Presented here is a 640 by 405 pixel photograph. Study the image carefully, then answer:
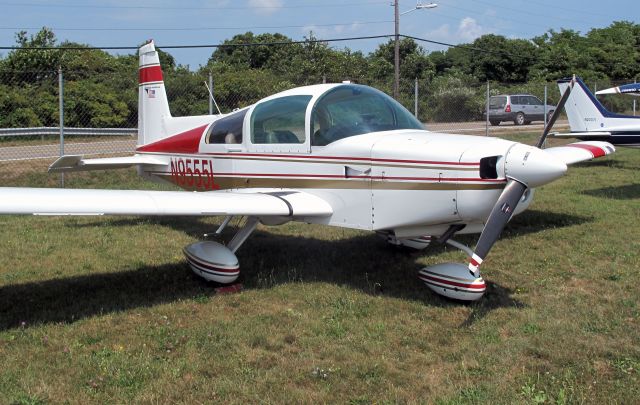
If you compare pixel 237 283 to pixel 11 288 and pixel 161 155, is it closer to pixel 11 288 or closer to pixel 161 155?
pixel 11 288

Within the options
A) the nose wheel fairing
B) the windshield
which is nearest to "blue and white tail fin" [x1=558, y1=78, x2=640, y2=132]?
the windshield

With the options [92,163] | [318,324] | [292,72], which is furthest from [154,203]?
[292,72]

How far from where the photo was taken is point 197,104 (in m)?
18.9

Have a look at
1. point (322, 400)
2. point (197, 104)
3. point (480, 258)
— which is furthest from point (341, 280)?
point (197, 104)

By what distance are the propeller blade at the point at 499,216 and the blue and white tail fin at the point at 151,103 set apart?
5.19m

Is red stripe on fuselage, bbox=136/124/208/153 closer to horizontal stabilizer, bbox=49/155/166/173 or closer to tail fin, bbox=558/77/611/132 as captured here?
horizontal stabilizer, bbox=49/155/166/173

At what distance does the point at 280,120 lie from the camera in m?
6.53

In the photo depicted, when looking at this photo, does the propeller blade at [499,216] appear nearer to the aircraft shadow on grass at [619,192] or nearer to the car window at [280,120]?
the car window at [280,120]

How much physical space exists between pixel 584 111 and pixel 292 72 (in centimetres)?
2614

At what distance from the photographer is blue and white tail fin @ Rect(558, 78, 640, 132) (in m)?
14.4

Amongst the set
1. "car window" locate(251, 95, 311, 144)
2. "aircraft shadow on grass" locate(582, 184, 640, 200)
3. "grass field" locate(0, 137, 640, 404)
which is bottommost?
"grass field" locate(0, 137, 640, 404)

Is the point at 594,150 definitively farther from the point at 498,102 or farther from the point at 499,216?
the point at 498,102

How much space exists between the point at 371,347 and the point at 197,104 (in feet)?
51.3

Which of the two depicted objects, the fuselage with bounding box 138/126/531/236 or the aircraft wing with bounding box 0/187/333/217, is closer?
the aircraft wing with bounding box 0/187/333/217
